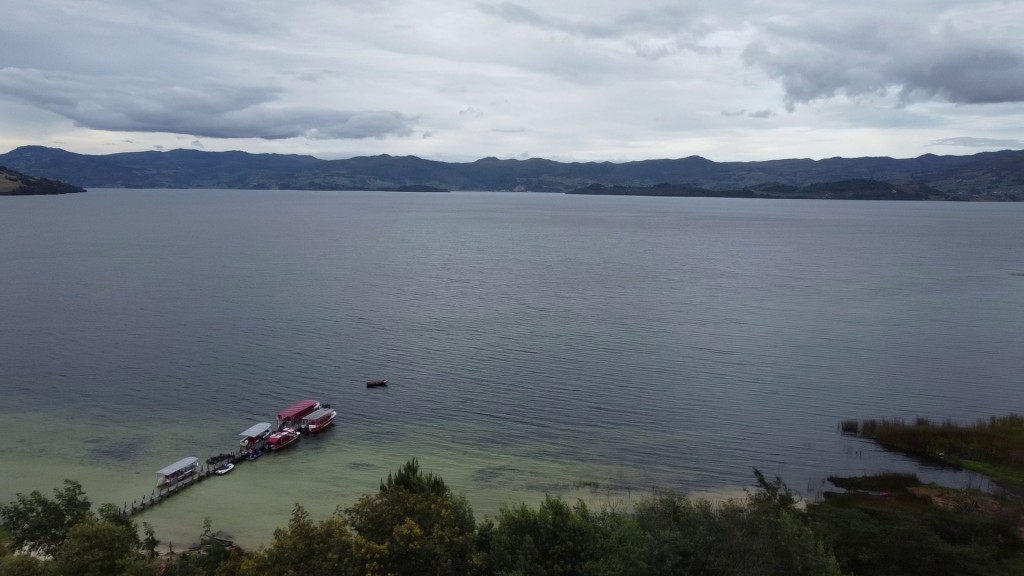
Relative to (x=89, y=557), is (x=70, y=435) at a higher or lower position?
lower

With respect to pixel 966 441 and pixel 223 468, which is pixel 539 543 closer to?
pixel 223 468

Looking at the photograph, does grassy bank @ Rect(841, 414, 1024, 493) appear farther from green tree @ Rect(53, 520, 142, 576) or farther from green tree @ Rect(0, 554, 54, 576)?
green tree @ Rect(0, 554, 54, 576)

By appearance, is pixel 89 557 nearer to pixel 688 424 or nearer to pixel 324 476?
pixel 324 476

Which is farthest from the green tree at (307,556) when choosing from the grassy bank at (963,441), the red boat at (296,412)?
the grassy bank at (963,441)

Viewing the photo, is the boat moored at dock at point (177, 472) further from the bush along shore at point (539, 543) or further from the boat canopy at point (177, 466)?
the bush along shore at point (539, 543)

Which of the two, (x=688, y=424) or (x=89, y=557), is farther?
(x=688, y=424)

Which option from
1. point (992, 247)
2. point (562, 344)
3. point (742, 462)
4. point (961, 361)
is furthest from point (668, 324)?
point (992, 247)

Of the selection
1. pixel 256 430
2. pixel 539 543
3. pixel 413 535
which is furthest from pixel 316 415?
pixel 539 543
